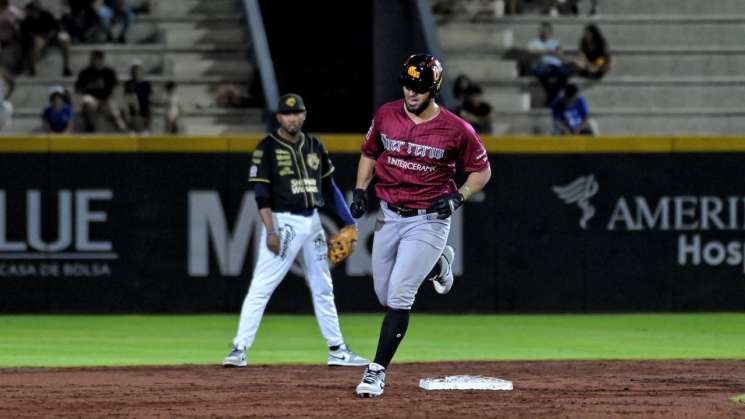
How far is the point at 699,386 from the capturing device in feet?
34.4

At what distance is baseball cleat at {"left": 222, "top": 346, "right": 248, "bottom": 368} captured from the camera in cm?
1174

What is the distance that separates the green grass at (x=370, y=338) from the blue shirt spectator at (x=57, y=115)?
180 inches

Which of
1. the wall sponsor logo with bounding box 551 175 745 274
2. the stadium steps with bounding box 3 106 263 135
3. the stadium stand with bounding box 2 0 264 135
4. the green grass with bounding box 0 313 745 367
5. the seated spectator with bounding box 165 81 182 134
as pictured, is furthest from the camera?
the stadium stand with bounding box 2 0 264 135

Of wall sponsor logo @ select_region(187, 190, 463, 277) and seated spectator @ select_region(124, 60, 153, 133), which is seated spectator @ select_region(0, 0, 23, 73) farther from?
wall sponsor logo @ select_region(187, 190, 463, 277)

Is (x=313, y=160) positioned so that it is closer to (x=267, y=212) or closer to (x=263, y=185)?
(x=263, y=185)

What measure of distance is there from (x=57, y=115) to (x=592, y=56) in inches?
319

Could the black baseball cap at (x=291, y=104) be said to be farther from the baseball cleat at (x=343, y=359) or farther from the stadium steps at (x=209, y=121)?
the stadium steps at (x=209, y=121)

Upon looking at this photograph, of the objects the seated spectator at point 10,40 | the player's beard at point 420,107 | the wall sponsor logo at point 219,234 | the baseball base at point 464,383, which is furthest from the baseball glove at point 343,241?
the seated spectator at point 10,40

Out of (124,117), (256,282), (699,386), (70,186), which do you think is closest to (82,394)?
(256,282)

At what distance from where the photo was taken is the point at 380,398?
965 centimetres

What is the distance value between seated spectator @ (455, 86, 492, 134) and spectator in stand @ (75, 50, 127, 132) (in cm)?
479

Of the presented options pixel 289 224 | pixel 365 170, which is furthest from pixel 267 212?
pixel 365 170

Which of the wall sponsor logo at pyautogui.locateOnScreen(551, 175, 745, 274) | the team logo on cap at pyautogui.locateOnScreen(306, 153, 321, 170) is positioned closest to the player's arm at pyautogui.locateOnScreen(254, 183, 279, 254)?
the team logo on cap at pyautogui.locateOnScreen(306, 153, 321, 170)

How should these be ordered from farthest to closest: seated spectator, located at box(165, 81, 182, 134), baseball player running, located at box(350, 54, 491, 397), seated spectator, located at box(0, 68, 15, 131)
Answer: seated spectator, located at box(165, 81, 182, 134) → seated spectator, located at box(0, 68, 15, 131) → baseball player running, located at box(350, 54, 491, 397)
